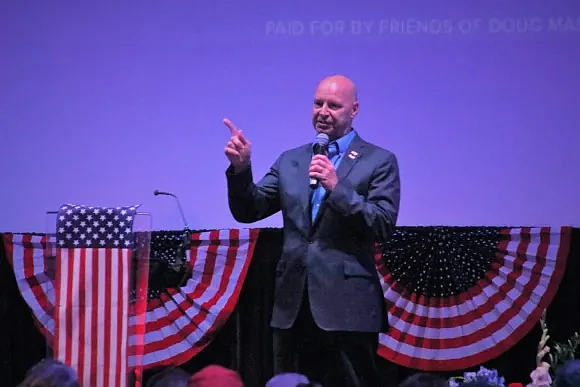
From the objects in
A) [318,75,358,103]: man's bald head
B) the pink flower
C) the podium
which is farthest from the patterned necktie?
the pink flower

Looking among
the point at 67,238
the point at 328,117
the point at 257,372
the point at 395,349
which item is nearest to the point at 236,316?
the point at 257,372

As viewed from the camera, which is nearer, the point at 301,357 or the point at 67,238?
the point at 301,357

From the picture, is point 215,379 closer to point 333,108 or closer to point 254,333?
point 333,108

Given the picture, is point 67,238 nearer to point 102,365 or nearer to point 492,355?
point 102,365

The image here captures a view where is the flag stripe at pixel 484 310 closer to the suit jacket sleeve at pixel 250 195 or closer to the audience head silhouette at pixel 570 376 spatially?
the suit jacket sleeve at pixel 250 195

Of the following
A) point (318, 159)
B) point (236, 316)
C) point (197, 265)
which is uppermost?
point (318, 159)

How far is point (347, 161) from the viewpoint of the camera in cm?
277

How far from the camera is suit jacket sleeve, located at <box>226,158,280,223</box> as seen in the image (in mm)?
2781

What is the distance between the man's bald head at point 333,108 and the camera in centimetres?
279

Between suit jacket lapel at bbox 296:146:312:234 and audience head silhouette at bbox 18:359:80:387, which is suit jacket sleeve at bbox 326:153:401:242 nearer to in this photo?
suit jacket lapel at bbox 296:146:312:234

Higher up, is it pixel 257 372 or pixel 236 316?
pixel 236 316

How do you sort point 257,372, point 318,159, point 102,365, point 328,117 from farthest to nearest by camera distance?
1. point 257,372
2. point 102,365
3. point 328,117
4. point 318,159

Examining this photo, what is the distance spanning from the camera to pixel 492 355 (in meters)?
3.80

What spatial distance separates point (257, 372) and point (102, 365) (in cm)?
95
